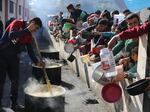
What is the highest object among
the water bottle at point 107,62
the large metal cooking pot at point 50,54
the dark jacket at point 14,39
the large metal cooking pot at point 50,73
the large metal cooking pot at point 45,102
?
the dark jacket at point 14,39

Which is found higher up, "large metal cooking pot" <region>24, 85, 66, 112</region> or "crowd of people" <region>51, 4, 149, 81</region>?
"crowd of people" <region>51, 4, 149, 81</region>

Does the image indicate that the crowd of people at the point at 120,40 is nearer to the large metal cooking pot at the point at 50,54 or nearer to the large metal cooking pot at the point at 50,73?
the large metal cooking pot at the point at 50,73

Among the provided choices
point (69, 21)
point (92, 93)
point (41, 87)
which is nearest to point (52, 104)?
point (41, 87)

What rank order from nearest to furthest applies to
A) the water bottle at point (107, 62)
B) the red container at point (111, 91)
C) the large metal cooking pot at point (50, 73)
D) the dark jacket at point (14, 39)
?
1. the water bottle at point (107, 62)
2. the red container at point (111, 91)
3. the dark jacket at point (14, 39)
4. the large metal cooking pot at point (50, 73)

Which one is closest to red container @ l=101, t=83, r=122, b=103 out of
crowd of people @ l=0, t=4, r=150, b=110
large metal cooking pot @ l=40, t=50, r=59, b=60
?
crowd of people @ l=0, t=4, r=150, b=110

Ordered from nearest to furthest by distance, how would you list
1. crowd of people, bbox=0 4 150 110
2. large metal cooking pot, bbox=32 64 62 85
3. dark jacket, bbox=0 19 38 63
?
1. crowd of people, bbox=0 4 150 110
2. dark jacket, bbox=0 19 38 63
3. large metal cooking pot, bbox=32 64 62 85

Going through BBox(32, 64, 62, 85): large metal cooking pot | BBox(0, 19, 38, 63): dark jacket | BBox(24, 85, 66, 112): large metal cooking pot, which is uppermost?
BBox(0, 19, 38, 63): dark jacket

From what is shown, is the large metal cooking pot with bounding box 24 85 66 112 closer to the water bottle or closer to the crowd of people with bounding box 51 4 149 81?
the crowd of people with bounding box 51 4 149 81

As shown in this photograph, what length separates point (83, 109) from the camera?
330 inches

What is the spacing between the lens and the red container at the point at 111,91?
19.8 feet

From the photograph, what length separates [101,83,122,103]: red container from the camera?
237 inches

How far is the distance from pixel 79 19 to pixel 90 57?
5.04 meters

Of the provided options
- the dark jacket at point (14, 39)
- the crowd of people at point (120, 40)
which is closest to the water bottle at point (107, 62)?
the crowd of people at point (120, 40)

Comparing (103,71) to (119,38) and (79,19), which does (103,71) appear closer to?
(119,38)
